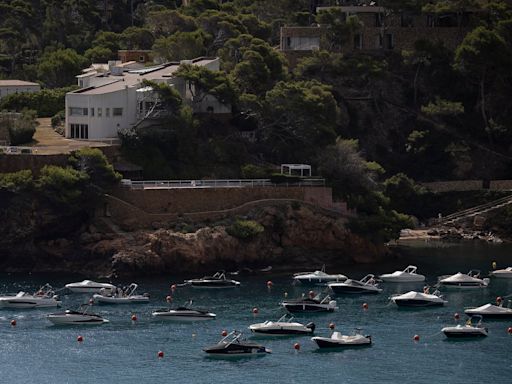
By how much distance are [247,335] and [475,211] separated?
46253 mm

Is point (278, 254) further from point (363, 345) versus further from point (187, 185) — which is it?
point (363, 345)

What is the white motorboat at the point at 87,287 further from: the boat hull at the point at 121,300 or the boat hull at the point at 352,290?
the boat hull at the point at 352,290

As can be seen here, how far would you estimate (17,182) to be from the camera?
5659 inches

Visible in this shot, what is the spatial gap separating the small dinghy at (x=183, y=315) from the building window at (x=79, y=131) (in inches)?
1280

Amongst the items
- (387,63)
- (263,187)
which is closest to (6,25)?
(387,63)

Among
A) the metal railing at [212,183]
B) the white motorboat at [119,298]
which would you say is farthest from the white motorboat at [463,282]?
the white motorboat at [119,298]

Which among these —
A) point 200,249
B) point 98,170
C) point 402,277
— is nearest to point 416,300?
point 402,277

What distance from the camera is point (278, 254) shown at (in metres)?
146

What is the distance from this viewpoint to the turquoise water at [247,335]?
111500mm

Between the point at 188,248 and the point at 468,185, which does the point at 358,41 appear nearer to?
the point at 468,185

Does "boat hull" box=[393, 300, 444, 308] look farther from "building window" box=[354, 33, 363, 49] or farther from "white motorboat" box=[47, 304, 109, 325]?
"building window" box=[354, 33, 363, 49]

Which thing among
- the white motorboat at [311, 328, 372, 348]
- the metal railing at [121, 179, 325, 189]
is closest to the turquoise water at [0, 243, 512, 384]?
the white motorboat at [311, 328, 372, 348]

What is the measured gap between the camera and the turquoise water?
11150 centimetres

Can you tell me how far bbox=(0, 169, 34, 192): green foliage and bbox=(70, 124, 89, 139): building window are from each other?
39.9 ft
